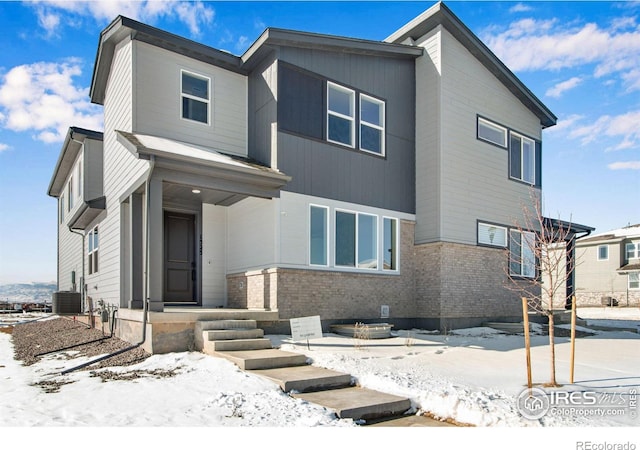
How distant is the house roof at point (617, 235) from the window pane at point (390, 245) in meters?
27.5

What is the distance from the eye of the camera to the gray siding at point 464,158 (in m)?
13.1

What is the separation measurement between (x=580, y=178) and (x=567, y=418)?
9539 mm

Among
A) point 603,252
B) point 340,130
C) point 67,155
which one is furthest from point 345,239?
point 603,252

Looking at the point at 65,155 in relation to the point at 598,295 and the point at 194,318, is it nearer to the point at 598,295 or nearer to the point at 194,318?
the point at 194,318

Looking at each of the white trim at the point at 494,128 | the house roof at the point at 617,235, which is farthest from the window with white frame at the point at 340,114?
the house roof at the point at 617,235

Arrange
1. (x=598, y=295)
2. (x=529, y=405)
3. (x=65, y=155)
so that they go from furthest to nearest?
(x=598, y=295) → (x=65, y=155) → (x=529, y=405)

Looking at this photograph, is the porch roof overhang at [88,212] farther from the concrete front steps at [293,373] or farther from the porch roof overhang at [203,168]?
the concrete front steps at [293,373]

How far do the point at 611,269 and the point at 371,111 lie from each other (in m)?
28.8

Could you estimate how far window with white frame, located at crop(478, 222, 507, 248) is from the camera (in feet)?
46.5

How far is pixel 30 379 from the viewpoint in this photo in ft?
23.2

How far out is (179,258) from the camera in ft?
39.9

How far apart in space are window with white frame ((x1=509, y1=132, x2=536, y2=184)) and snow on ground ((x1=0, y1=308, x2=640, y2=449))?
A: 756 cm

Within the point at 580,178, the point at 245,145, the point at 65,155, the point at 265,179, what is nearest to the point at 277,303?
the point at 265,179

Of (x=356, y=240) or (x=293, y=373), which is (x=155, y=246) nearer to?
(x=293, y=373)
